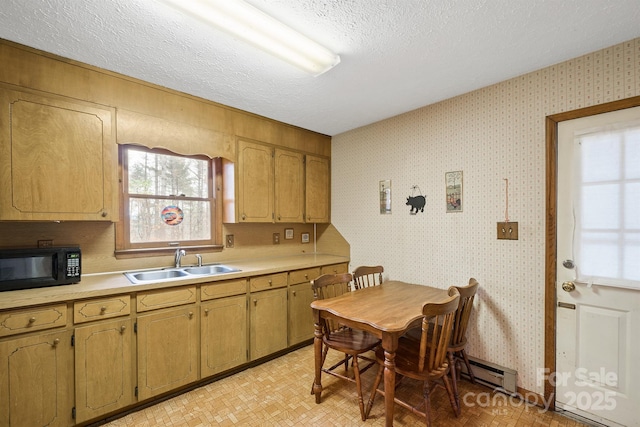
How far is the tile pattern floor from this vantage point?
1.89 m

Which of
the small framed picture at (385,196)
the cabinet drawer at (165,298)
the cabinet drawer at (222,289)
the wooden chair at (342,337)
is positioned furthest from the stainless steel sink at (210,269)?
the small framed picture at (385,196)

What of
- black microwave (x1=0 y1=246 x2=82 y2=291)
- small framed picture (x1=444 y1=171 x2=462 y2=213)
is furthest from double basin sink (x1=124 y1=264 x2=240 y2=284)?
small framed picture (x1=444 y1=171 x2=462 y2=213)

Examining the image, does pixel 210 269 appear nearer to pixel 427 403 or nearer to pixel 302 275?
pixel 302 275

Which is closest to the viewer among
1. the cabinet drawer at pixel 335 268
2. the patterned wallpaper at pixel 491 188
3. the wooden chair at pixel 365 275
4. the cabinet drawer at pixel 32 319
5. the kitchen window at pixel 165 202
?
the cabinet drawer at pixel 32 319

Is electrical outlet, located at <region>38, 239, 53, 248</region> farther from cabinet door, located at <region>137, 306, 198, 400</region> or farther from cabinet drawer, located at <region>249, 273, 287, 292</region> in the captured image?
cabinet drawer, located at <region>249, 273, 287, 292</region>

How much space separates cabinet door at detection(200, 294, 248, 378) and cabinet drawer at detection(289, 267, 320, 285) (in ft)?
1.77

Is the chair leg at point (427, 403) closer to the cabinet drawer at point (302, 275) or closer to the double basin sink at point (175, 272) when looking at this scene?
the cabinet drawer at point (302, 275)

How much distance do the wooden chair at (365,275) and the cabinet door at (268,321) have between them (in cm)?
73

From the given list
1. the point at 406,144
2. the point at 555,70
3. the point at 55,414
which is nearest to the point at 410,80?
the point at 406,144

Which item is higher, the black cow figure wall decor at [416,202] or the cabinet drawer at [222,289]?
the black cow figure wall decor at [416,202]

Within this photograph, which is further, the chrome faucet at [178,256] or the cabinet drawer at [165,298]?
the chrome faucet at [178,256]

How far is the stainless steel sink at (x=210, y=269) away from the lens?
2621 millimetres


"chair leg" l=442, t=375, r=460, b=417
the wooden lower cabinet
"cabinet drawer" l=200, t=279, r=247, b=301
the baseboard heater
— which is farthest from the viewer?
the wooden lower cabinet

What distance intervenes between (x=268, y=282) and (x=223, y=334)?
0.58 m
